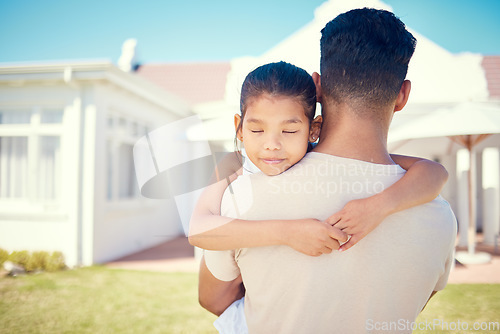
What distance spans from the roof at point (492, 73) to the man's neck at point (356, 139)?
12448mm

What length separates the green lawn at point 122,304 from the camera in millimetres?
4258

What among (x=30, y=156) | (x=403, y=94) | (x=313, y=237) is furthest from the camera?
(x=30, y=156)

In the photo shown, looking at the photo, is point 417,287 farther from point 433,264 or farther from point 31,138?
point 31,138

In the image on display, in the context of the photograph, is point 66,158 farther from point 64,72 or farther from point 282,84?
point 282,84

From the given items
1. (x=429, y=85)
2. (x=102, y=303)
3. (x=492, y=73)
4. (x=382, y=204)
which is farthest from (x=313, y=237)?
(x=492, y=73)

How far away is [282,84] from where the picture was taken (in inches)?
53.5

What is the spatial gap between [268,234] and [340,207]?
236mm

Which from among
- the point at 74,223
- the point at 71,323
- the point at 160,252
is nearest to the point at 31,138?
the point at 74,223

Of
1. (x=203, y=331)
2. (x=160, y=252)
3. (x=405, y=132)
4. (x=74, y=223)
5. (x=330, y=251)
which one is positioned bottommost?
(x=160, y=252)

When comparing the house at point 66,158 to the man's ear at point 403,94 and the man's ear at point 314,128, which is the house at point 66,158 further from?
the man's ear at point 403,94

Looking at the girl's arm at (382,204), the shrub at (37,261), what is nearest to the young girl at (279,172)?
the girl's arm at (382,204)

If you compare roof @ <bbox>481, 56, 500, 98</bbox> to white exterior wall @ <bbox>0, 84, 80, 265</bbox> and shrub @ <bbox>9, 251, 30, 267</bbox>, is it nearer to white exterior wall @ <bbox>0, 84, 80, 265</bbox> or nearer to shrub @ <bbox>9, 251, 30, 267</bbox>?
white exterior wall @ <bbox>0, 84, 80, 265</bbox>

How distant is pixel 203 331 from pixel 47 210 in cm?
471

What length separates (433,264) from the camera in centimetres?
111
